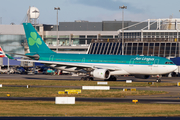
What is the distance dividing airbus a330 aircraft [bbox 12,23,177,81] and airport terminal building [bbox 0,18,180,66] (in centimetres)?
4822

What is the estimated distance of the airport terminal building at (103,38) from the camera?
364 feet

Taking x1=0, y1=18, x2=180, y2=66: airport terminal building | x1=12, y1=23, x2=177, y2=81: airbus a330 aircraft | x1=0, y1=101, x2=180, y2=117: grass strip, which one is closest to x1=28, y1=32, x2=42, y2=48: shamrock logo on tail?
x1=12, y1=23, x2=177, y2=81: airbus a330 aircraft

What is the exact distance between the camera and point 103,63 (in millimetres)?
60625

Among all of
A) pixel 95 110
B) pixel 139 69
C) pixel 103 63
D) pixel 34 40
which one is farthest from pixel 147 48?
pixel 95 110

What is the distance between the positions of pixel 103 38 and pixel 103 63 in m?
104

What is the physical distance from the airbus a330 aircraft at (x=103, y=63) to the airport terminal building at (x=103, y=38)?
4822cm

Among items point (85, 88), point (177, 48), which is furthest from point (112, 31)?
point (85, 88)

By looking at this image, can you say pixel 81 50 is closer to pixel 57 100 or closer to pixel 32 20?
pixel 32 20

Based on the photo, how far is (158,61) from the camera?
185 ft

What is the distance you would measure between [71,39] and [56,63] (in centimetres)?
10857

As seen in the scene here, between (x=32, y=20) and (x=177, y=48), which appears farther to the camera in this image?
(x=32, y=20)

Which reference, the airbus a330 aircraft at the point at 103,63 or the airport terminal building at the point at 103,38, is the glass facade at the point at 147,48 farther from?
the airbus a330 aircraft at the point at 103,63

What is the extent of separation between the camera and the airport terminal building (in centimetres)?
11094

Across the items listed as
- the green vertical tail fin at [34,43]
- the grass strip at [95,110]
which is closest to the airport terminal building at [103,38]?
the green vertical tail fin at [34,43]
